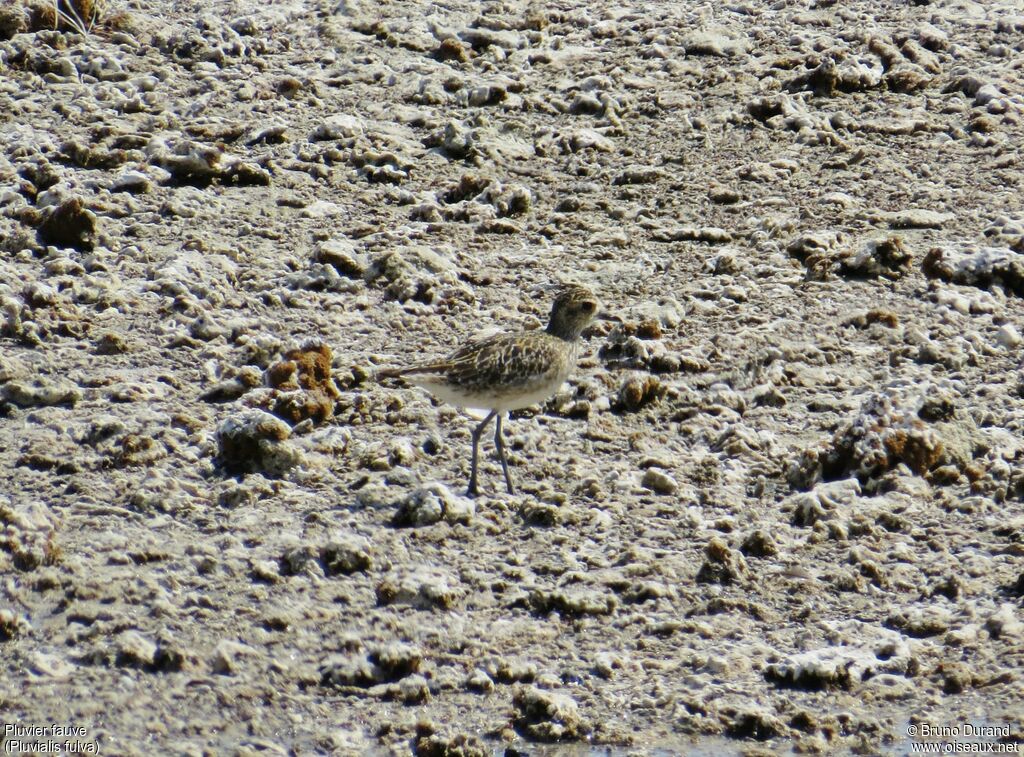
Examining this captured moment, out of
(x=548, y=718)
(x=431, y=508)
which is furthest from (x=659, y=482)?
(x=548, y=718)

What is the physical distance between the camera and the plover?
740cm

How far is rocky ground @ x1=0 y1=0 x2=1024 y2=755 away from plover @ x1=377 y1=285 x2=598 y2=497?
0.34 meters

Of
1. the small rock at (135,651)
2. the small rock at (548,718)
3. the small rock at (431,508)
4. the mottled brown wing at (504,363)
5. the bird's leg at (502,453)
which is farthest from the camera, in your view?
the bird's leg at (502,453)

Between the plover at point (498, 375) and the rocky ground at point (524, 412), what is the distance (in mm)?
342

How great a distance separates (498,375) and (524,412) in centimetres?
90

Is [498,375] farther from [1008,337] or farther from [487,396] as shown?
[1008,337]

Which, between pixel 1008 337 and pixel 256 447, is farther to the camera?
pixel 1008 337

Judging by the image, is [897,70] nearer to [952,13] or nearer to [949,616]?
[952,13]

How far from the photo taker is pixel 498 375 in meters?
7.39

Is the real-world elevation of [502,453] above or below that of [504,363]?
below

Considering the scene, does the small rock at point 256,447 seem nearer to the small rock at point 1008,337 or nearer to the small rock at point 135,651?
the small rock at point 135,651

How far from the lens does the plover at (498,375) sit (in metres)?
7.40

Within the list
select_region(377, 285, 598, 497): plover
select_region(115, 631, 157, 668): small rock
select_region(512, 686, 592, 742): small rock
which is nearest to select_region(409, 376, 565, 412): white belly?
select_region(377, 285, 598, 497): plover

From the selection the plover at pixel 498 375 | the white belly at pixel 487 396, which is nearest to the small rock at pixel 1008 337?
the plover at pixel 498 375
